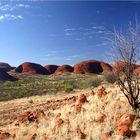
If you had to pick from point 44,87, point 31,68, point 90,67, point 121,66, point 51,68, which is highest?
point 51,68

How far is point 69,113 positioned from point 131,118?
3.34m

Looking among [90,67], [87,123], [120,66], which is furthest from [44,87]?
[90,67]

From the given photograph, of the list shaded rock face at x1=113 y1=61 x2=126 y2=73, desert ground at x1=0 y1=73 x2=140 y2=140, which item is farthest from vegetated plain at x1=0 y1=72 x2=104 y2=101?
shaded rock face at x1=113 y1=61 x2=126 y2=73

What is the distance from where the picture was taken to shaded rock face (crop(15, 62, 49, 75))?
9481cm

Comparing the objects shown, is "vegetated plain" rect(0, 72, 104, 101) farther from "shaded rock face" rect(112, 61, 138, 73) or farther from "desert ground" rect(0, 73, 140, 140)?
"shaded rock face" rect(112, 61, 138, 73)

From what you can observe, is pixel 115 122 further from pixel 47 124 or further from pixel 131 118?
pixel 47 124

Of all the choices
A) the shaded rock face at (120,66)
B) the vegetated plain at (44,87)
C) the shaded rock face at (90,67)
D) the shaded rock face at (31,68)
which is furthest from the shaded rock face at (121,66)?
the shaded rock face at (31,68)

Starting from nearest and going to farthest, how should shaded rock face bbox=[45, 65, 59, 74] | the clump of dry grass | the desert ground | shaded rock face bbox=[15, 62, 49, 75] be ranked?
1. the desert ground
2. the clump of dry grass
3. shaded rock face bbox=[15, 62, 49, 75]
4. shaded rock face bbox=[45, 65, 59, 74]

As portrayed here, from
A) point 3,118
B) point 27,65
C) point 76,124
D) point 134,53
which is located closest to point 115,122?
point 76,124

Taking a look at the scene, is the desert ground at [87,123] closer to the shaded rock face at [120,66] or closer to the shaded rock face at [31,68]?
the shaded rock face at [120,66]

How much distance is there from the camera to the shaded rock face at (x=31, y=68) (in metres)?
94.8

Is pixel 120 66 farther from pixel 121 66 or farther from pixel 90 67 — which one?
pixel 90 67

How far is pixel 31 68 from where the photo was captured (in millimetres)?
96250

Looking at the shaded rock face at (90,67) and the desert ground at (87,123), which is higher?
the shaded rock face at (90,67)
